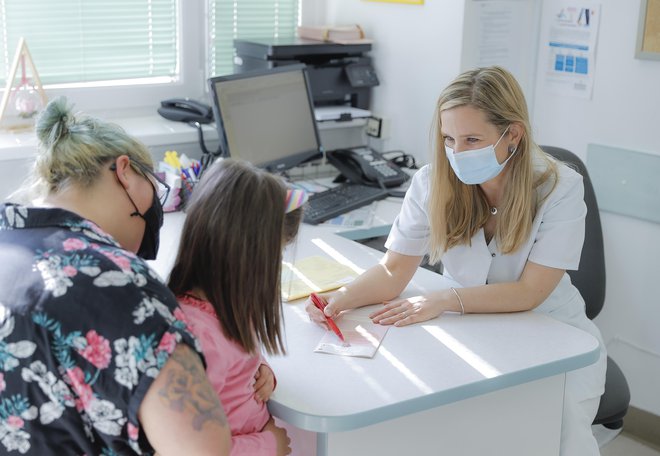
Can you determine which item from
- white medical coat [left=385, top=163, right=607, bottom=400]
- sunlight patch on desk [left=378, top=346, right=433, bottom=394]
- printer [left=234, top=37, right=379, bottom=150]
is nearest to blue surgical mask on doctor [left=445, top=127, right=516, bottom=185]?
white medical coat [left=385, top=163, right=607, bottom=400]

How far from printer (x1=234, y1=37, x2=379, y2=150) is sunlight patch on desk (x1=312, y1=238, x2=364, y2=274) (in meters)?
0.89

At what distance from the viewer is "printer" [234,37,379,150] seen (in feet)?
10.6

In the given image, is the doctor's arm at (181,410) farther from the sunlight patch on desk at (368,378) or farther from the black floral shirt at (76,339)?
the sunlight patch on desk at (368,378)

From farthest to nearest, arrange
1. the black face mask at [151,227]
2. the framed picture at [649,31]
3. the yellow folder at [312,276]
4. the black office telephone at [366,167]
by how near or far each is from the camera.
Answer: the black office telephone at [366,167] → the framed picture at [649,31] → the yellow folder at [312,276] → the black face mask at [151,227]

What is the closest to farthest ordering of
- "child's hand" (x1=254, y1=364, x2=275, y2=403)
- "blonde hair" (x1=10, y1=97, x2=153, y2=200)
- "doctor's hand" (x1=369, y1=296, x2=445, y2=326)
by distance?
1. "blonde hair" (x1=10, y1=97, x2=153, y2=200)
2. "child's hand" (x1=254, y1=364, x2=275, y2=403)
3. "doctor's hand" (x1=369, y1=296, x2=445, y2=326)

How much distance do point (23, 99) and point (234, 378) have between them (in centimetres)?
179

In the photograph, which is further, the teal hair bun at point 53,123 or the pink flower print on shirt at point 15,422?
the teal hair bun at point 53,123

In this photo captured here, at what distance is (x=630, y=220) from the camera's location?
2.95 m

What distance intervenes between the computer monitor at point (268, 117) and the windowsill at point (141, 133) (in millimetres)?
319

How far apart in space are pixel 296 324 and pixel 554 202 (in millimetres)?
682

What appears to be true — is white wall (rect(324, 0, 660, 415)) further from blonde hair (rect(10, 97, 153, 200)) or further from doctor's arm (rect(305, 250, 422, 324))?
blonde hair (rect(10, 97, 153, 200))

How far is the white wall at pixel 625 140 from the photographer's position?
112 inches

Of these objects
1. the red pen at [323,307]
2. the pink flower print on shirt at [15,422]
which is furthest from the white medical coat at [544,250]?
the pink flower print on shirt at [15,422]

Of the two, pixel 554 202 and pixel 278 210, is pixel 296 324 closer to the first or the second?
pixel 278 210
